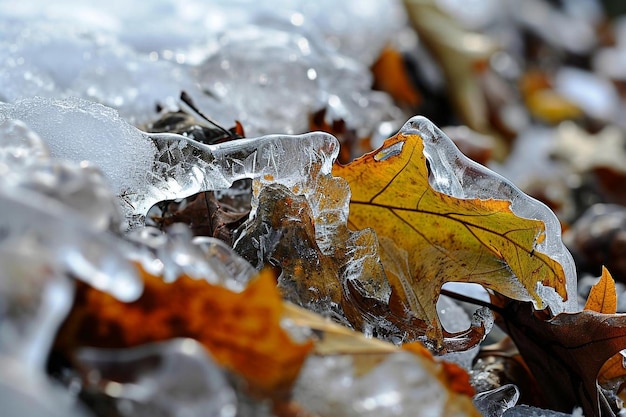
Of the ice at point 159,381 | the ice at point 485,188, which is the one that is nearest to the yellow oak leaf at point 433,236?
the ice at point 485,188

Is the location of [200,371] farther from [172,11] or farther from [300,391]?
[172,11]

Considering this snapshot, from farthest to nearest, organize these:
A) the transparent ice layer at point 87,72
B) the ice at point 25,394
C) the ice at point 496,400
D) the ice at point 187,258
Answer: the transparent ice layer at point 87,72
the ice at point 496,400
the ice at point 187,258
the ice at point 25,394

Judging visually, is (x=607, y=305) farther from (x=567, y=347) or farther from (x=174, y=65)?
(x=174, y=65)

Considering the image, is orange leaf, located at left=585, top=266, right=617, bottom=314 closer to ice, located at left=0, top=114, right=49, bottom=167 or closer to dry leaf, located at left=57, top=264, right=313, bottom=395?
dry leaf, located at left=57, top=264, right=313, bottom=395

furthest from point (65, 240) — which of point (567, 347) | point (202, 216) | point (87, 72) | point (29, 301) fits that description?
point (87, 72)

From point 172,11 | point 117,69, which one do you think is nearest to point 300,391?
point 117,69

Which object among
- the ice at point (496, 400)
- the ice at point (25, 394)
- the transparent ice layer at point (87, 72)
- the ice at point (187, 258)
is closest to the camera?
the ice at point (25, 394)

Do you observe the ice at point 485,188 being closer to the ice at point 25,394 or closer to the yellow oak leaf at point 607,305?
the yellow oak leaf at point 607,305
